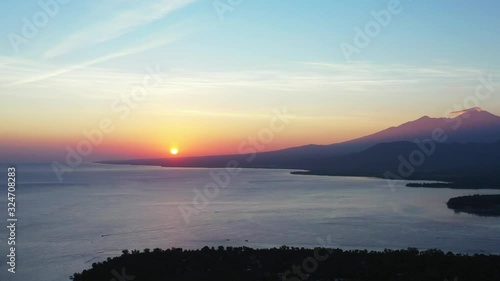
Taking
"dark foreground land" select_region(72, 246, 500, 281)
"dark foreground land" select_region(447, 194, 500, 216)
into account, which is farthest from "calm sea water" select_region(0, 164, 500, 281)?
"dark foreground land" select_region(72, 246, 500, 281)

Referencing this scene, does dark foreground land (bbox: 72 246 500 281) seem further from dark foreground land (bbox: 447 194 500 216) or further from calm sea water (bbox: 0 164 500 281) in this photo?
dark foreground land (bbox: 447 194 500 216)

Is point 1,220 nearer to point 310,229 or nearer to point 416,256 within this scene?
point 310,229

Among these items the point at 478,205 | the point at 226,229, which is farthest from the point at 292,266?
the point at 478,205

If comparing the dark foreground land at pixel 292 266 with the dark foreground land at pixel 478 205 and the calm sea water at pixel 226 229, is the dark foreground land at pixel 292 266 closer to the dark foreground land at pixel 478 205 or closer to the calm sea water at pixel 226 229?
the calm sea water at pixel 226 229

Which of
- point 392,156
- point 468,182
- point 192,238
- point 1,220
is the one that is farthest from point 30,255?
point 392,156

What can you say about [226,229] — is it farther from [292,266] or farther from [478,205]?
[478,205]
